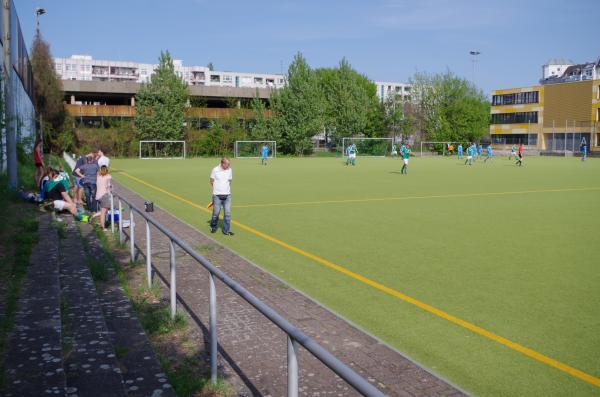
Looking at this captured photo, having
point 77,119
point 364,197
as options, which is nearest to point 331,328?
point 364,197

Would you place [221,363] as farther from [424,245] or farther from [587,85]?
[587,85]

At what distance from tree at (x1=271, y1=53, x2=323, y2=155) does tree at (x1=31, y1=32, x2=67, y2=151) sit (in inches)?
972

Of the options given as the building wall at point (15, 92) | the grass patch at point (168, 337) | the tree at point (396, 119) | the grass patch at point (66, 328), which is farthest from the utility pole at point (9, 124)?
the tree at point (396, 119)

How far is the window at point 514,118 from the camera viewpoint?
9775 cm

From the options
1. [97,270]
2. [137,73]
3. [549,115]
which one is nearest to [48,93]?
[97,270]

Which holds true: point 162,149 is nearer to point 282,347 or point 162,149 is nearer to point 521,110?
point 282,347

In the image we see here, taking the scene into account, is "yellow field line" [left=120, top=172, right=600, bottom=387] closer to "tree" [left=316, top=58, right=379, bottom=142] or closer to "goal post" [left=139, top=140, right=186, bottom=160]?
"goal post" [left=139, top=140, right=186, bottom=160]

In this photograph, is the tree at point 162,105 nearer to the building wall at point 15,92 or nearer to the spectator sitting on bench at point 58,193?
the building wall at point 15,92

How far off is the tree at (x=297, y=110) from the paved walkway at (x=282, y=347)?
61.1 m

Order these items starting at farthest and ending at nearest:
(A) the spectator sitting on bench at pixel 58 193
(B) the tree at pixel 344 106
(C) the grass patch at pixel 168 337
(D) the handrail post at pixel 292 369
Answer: (B) the tree at pixel 344 106
(A) the spectator sitting on bench at pixel 58 193
(C) the grass patch at pixel 168 337
(D) the handrail post at pixel 292 369

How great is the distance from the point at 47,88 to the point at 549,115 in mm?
75794

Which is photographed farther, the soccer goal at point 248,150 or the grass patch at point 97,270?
the soccer goal at point 248,150

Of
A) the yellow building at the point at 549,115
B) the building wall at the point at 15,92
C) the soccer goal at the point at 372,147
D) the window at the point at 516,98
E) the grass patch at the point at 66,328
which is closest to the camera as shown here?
the grass patch at the point at 66,328

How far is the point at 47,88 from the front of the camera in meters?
53.6
